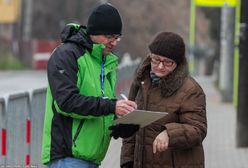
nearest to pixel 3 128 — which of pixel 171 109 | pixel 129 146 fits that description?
pixel 129 146

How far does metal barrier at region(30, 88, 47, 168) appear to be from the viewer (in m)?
8.61

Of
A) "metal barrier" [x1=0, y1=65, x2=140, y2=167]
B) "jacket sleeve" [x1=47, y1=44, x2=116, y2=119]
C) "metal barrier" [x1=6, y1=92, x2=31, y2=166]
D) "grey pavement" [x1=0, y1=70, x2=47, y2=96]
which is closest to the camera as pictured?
"jacket sleeve" [x1=47, y1=44, x2=116, y2=119]

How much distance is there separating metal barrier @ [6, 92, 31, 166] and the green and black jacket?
2.81 m

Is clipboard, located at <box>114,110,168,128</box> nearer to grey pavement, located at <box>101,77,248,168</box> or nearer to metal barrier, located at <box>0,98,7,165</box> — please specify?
metal barrier, located at <box>0,98,7,165</box>

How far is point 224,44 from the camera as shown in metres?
23.7

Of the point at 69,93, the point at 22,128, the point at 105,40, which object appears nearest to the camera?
the point at 69,93

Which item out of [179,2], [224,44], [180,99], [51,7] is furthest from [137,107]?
[179,2]

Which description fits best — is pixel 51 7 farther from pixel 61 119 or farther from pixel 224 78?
pixel 61 119

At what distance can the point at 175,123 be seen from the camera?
500 centimetres

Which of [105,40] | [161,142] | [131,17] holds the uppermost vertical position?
[105,40]

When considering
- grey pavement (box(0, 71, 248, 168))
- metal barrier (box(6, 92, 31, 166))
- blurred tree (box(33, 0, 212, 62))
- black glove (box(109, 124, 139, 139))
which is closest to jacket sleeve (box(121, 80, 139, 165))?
black glove (box(109, 124, 139, 139))

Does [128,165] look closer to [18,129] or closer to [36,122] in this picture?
[18,129]

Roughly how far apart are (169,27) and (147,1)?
2.91 m

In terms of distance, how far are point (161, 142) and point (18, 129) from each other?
3384mm
